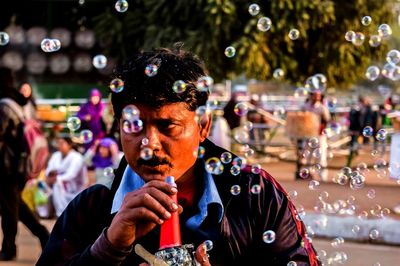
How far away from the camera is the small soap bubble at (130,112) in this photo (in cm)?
191

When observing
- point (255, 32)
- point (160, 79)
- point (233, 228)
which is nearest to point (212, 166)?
point (233, 228)

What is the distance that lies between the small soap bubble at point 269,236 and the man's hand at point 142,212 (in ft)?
1.08

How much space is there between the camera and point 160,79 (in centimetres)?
194

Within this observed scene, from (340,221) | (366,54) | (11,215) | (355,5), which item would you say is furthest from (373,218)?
(366,54)

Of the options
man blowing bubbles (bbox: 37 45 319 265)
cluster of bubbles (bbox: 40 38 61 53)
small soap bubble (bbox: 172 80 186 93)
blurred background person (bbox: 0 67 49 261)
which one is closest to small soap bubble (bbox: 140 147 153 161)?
man blowing bubbles (bbox: 37 45 319 265)

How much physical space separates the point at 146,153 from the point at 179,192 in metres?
0.19

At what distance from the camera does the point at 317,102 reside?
1254 centimetres

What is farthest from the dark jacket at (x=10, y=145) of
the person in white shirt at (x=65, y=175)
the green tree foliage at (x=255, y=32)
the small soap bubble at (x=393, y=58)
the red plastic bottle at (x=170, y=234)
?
the green tree foliage at (x=255, y=32)

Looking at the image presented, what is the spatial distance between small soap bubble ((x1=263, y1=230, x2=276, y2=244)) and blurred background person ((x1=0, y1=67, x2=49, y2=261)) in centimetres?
525

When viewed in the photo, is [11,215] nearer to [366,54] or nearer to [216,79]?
[216,79]

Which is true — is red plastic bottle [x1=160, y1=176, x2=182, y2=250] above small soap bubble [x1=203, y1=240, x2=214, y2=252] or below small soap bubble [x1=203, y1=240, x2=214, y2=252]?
above

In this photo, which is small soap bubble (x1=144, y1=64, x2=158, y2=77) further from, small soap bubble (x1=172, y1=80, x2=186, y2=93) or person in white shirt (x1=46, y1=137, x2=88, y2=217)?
person in white shirt (x1=46, y1=137, x2=88, y2=217)

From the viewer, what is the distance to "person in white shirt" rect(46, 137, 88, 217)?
9234 millimetres

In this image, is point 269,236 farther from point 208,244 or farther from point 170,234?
point 170,234
